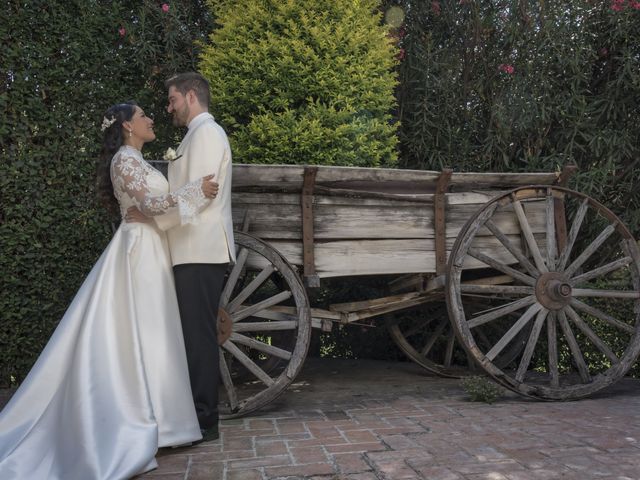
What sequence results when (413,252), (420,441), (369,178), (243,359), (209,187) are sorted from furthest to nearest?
1. (413,252)
2. (369,178)
3. (243,359)
4. (209,187)
5. (420,441)

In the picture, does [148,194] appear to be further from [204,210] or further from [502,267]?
[502,267]

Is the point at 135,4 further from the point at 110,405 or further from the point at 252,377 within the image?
the point at 110,405

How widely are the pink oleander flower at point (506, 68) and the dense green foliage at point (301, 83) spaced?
1.69m

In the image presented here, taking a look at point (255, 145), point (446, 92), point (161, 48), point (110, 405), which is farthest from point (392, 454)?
point (161, 48)

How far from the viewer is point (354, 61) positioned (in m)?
3.88

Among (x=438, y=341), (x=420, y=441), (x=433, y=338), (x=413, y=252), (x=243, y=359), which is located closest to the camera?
(x=420, y=441)

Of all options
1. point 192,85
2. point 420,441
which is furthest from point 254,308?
point 192,85

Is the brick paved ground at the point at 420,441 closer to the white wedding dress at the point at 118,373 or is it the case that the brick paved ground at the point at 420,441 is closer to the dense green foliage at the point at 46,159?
the white wedding dress at the point at 118,373

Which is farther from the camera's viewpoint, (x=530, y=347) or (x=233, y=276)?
(x=530, y=347)

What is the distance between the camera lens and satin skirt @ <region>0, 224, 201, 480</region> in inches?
97.0

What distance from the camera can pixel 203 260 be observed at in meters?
3.01

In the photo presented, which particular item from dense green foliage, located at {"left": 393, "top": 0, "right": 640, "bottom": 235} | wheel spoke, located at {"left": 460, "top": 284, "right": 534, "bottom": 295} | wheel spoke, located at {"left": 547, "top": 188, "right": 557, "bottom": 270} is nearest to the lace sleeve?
wheel spoke, located at {"left": 460, "top": 284, "right": 534, "bottom": 295}

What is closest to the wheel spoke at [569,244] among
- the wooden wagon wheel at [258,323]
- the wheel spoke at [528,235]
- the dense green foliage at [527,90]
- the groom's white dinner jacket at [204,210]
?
the wheel spoke at [528,235]

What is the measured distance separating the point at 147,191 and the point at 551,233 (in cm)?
272
